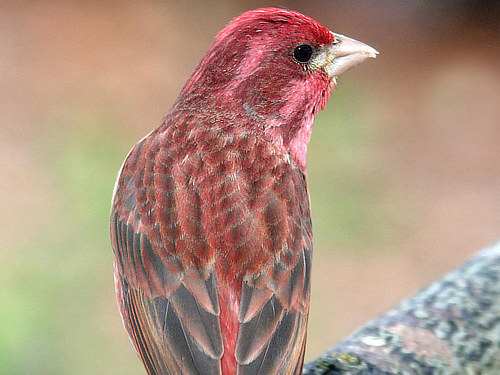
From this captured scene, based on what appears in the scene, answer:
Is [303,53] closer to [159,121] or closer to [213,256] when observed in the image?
[213,256]

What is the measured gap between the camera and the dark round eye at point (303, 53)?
3506mm

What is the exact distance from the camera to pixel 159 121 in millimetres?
8336

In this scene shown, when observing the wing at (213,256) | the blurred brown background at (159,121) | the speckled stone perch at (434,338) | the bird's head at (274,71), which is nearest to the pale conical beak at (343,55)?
the bird's head at (274,71)

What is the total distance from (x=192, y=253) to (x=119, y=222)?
536 mm

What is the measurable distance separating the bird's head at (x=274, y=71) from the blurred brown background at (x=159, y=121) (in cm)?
350

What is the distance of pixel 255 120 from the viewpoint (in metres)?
3.48

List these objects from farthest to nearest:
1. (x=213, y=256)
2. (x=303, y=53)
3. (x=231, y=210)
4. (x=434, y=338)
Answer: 1. (x=303, y=53)
2. (x=434, y=338)
3. (x=231, y=210)
4. (x=213, y=256)

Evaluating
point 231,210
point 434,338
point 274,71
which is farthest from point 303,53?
point 434,338

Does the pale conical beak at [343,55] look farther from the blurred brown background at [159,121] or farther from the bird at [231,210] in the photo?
the blurred brown background at [159,121]

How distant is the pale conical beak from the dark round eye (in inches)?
3.7

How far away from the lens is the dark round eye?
351 cm

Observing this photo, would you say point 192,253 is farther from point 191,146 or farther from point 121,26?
point 121,26

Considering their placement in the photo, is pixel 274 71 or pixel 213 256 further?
pixel 274 71

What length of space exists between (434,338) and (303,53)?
1374 mm
